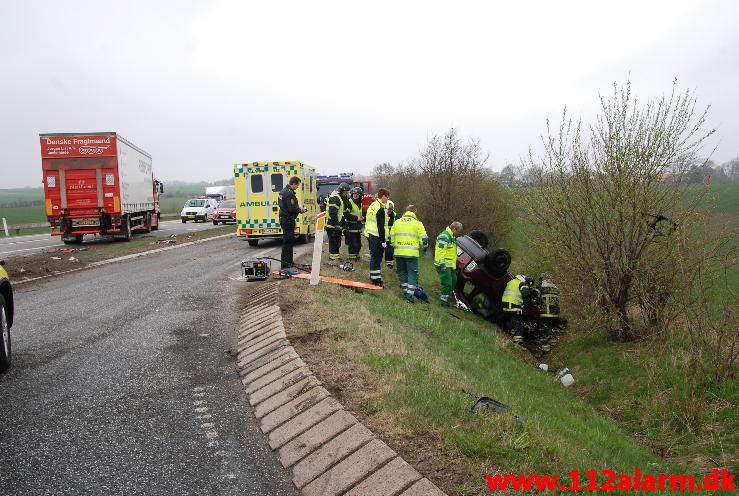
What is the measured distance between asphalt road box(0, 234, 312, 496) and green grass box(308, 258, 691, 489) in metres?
1.19

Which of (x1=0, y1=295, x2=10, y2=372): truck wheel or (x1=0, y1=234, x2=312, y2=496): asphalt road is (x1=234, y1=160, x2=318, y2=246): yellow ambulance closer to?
(x1=0, y1=234, x2=312, y2=496): asphalt road

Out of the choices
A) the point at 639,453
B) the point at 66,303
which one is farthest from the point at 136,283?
the point at 639,453

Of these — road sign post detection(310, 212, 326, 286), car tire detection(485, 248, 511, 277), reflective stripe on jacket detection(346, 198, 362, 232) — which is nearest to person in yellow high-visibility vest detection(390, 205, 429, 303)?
car tire detection(485, 248, 511, 277)

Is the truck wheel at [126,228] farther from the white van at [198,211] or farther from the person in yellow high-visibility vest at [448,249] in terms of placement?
the white van at [198,211]

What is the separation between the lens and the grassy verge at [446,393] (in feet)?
12.3

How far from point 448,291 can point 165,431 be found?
7952mm

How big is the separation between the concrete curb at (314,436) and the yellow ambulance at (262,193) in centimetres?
1284

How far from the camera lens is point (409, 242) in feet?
34.6

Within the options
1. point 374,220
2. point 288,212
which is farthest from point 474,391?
point 288,212

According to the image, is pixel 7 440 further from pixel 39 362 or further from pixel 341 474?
pixel 341 474

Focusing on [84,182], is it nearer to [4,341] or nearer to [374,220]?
[374,220]

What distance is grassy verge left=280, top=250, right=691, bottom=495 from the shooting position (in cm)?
374

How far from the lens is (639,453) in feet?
18.4

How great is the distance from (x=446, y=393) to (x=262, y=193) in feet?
48.4
